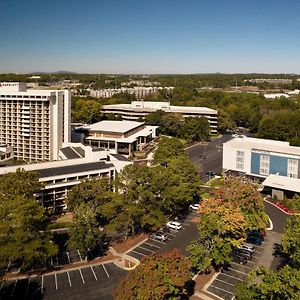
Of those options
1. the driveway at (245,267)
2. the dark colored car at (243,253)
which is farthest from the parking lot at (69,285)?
the dark colored car at (243,253)

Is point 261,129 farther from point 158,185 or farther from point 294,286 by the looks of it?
point 294,286

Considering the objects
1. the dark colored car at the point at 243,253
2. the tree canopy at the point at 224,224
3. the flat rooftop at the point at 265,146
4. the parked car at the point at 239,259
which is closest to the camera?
the tree canopy at the point at 224,224

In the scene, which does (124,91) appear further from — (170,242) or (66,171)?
(170,242)

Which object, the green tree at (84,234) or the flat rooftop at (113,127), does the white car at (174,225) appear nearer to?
the green tree at (84,234)

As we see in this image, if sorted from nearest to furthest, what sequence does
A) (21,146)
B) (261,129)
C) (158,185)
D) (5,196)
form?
1. (5,196)
2. (158,185)
3. (21,146)
4. (261,129)

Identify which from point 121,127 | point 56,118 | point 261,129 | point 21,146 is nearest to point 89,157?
point 56,118
